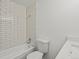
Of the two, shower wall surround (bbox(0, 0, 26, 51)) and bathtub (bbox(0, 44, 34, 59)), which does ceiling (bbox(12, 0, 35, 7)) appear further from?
bathtub (bbox(0, 44, 34, 59))

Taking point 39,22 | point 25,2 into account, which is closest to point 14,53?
point 39,22

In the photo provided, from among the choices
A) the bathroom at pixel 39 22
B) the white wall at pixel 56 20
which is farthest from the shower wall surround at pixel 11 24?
the white wall at pixel 56 20

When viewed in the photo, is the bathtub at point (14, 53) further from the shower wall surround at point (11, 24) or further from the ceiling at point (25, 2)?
the ceiling at point (25, 2)

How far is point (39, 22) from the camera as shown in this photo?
2.05 meters

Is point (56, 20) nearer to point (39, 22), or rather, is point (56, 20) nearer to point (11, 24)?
point (39, 22)

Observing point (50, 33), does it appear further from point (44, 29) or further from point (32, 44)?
point (32, 44)

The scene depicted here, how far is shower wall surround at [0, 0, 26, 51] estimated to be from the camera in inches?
56.1

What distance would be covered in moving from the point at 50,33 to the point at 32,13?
2.55 feet

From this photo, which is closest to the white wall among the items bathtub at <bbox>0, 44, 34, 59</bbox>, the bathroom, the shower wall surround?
the bathroom

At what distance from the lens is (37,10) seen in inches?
82.0

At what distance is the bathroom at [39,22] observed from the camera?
4.93 feet

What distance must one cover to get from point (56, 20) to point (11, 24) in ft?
3.42

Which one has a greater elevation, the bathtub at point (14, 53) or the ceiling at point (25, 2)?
the ceiling at point (25, 2)

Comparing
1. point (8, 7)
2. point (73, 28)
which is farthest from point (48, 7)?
point (8, 7)
